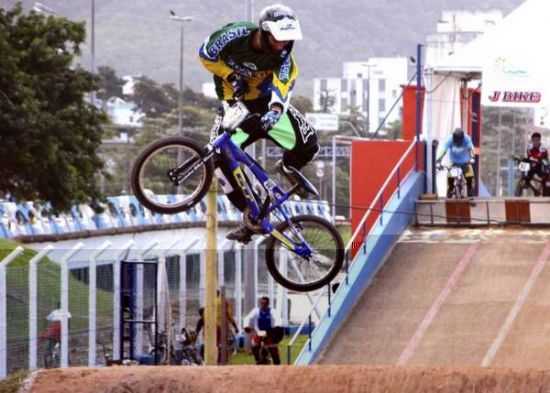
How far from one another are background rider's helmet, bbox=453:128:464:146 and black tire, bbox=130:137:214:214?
530 inches

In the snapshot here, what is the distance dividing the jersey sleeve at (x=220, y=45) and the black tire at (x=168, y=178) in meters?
0.72

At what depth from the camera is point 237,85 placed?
13.9 m

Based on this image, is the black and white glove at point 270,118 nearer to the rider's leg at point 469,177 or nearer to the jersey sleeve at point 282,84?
the jersey sleeve at point 282,84

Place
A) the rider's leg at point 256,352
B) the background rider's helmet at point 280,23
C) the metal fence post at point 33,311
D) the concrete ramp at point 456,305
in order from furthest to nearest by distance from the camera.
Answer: the concrete ramp at point 456,305, the rider's leg at point 256,352, the metal fence post at point 33,311, the background rider's helmet at point 280,23

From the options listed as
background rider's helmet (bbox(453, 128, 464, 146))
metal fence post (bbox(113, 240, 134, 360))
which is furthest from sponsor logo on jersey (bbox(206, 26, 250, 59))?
background rider's helmet (bbox(453, 128, 464, 146))

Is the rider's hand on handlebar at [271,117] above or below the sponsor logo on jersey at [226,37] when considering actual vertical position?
below

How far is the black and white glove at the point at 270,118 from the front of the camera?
44.9ft

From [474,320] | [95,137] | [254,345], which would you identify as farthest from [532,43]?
[95,137]

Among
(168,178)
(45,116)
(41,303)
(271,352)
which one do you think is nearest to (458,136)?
(271,352)

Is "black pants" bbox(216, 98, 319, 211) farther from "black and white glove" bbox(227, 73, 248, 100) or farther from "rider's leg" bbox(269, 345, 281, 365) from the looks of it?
"rider's leg" bbox(269, 345, 281, 365)

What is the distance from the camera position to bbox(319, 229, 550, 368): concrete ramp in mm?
23719

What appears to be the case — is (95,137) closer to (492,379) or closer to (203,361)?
(203,361)

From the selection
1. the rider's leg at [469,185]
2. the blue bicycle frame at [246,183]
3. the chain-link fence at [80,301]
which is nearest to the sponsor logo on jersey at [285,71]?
the blue bicycle frame at [246,183]

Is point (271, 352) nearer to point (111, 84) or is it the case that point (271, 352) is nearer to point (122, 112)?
point (111, 84)
